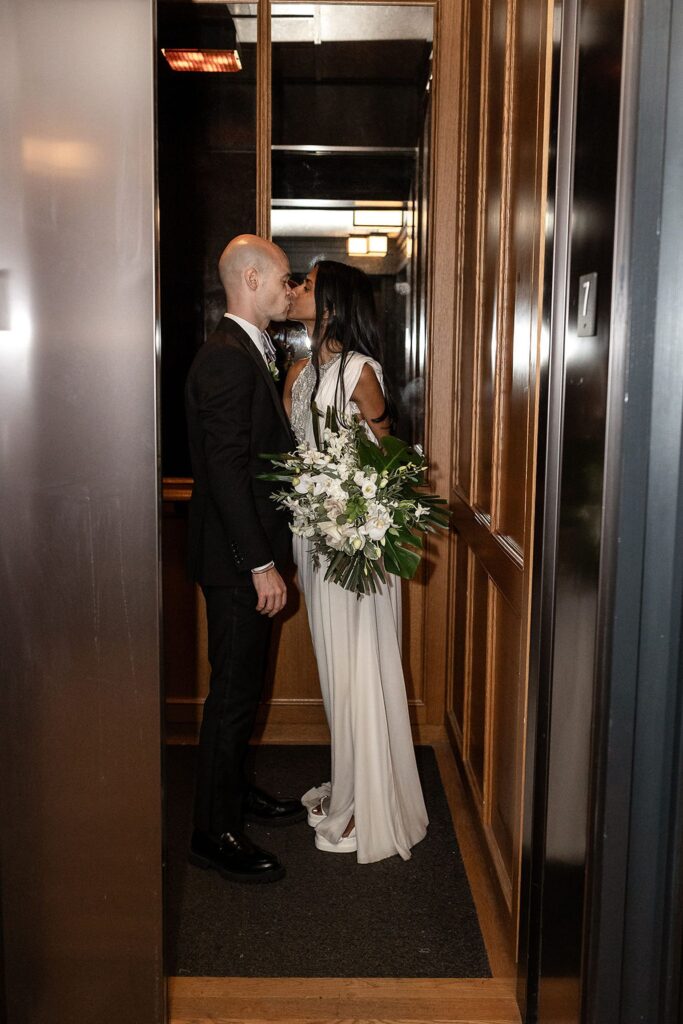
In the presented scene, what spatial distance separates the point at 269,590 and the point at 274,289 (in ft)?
2.88

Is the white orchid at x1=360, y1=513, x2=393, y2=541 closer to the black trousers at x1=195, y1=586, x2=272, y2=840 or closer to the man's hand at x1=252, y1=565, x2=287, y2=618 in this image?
the man's hand at x1=252, y1=565, x2=287, y2=618

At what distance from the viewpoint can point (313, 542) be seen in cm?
295

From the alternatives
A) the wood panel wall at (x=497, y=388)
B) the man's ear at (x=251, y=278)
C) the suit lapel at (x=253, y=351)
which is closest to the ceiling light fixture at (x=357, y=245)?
the wood panel wall at (x=497, y=388)

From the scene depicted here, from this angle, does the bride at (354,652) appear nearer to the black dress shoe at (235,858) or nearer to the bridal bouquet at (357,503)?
the bridal bouquet at (357,503)

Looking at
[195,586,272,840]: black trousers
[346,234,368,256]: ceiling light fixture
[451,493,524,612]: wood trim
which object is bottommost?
[195,586,272,840]: black trousers

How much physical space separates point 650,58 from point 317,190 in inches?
87.6

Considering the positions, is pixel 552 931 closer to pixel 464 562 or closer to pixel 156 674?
pixel 156 674

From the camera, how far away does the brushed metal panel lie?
6.02 feet

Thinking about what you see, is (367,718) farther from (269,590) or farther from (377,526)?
(377,526)

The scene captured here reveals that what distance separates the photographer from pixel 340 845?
304cm

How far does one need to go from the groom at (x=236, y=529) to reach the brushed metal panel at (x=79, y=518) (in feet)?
2.64

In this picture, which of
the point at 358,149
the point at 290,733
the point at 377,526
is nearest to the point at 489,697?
the point at 377,526

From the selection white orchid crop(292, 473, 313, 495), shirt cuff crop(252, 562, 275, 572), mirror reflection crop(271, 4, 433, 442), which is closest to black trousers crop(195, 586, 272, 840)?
shirt cuff crop(252, 562, 275, 572)

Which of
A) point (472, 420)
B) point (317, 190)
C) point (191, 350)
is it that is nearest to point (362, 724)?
point (472, 420)
